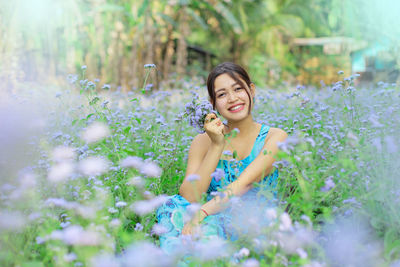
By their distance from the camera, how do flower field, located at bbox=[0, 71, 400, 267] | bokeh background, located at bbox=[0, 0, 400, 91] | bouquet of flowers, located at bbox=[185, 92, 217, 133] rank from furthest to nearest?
1. bokeh background, located at bbox=[0, 0, 400, 91]
2. bouquet of flowers, located at bbox=[185, 92, 217, 133]
3. flower field, located at bbox=[0, 71, 400, 267]

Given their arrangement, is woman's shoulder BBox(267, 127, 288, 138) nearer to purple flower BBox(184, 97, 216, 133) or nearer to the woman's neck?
the woman's neck

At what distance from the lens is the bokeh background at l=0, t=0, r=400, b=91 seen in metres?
6.58

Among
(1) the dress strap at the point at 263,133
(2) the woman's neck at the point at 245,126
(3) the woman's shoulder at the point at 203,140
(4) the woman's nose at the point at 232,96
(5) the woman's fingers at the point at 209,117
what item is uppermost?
(4) the woman's nose at the point at 232,96

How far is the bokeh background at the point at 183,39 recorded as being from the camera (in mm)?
6578

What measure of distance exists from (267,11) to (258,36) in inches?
40.5

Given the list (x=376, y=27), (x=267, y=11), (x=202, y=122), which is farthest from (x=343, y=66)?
(x=202, y=122)

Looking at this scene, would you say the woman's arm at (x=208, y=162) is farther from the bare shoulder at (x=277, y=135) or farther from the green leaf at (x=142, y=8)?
the green leaf at (x=142, y=8)

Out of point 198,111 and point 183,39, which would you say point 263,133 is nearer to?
point 198,111

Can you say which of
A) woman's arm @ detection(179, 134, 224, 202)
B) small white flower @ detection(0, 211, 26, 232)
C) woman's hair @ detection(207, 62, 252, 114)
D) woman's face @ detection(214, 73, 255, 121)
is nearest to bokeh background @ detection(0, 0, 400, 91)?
woman's hair @ detection(207, 62, 252, 114)

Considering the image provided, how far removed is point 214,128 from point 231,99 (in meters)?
0.28

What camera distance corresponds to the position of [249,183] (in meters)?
2.09

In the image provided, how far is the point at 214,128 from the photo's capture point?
213 cm

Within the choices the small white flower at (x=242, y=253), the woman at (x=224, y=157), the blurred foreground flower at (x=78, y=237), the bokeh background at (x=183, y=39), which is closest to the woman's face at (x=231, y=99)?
the woman at (x=224, y=157)

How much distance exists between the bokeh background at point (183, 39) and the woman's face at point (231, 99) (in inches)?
137
